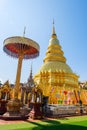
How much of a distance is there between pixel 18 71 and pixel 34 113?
421 centimetres

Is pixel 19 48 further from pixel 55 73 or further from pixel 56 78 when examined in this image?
pixel 55 73

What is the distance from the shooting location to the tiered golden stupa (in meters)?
28.0

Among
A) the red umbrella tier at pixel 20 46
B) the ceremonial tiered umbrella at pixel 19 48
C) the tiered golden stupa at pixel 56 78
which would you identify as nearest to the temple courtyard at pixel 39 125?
the ceremonial tiered umbrella at pixel 19 48

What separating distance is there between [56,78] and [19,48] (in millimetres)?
19395

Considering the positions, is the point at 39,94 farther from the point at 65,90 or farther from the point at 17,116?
the point at 65,90

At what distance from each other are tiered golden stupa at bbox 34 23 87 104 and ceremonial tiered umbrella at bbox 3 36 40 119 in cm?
1271

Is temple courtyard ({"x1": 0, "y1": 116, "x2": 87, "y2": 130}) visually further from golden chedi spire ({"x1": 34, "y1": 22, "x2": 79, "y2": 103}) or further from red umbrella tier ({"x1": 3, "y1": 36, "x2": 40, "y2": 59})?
golden chedi spire ({"x1": 34, "y1": 22, "x2": 79, "y2": 103})

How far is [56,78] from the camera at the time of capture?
111ft

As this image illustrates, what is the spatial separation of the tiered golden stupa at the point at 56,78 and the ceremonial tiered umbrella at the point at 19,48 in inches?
501


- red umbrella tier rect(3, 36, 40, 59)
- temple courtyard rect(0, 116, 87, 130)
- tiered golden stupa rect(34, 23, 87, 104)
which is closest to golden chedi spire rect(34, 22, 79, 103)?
tiered golden stupa rect(34, 23, 87, 104)

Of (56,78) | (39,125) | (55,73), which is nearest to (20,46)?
(39,125)

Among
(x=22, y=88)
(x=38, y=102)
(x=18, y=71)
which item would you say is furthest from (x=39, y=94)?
(x=22, y=88)

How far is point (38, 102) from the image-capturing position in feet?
52.1

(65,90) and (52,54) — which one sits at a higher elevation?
(52,54)
